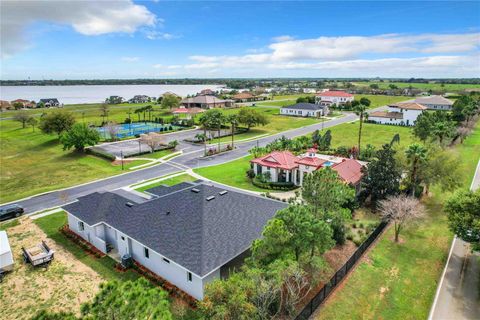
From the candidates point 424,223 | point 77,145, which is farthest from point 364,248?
point 77,145

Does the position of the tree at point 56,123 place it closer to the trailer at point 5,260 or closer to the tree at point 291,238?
the trailer at point 5,260

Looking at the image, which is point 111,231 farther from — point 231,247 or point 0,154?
point 0,154

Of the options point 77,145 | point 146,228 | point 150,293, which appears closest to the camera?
point 150,293

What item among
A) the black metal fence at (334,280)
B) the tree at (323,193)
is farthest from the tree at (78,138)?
the black metal fence at (334,280)

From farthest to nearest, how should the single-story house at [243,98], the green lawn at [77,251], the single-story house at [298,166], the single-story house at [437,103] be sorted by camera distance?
the single-story house at [243,98], the single-story house at [437,103], the single-story house at [298,166], the green lawn at [77,251]

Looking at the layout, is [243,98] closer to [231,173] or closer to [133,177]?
[231,173]

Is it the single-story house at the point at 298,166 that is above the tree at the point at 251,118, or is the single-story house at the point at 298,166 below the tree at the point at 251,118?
below
